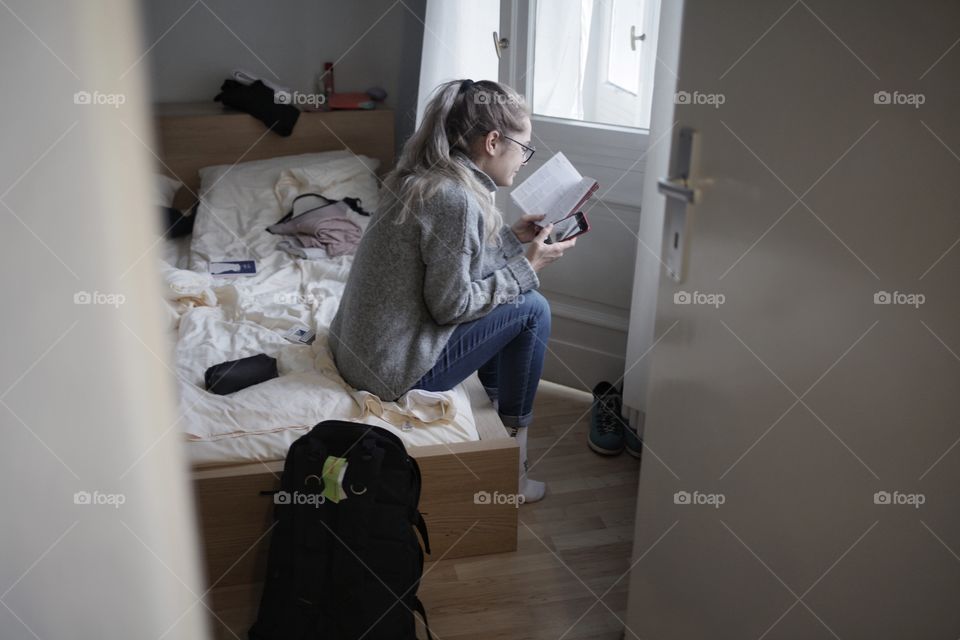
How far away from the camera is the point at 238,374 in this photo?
1.84 m

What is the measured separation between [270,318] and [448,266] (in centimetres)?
67

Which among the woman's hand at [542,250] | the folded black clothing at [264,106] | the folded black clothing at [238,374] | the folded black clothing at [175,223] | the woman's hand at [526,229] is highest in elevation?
the folded black clothing at [264,106]

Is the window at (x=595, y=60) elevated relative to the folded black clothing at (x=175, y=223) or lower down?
elevated

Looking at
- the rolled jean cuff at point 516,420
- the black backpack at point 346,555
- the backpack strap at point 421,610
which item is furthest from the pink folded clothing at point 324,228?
the backpack strap at point 421,610

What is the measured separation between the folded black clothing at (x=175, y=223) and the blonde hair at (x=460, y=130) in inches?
52.0

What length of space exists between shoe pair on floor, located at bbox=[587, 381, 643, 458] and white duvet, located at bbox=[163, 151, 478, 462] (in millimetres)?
507

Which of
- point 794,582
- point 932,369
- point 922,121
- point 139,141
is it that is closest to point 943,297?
point 932,369

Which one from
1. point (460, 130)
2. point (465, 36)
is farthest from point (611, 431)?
point (465, 36)

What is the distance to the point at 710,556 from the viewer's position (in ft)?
4.20

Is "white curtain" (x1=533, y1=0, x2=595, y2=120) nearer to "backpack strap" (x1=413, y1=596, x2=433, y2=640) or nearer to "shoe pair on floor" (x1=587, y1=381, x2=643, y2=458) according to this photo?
"shoe pair on floor" (x1=587, y1=381, x2=643, y2=458)

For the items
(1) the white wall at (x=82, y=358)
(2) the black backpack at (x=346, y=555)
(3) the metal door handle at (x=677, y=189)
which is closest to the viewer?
(1) the white wall at (x=82, y=358)

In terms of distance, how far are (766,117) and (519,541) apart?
1220mm

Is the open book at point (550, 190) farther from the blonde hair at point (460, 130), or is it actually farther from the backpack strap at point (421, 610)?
the backpack strap at point (421, 610)

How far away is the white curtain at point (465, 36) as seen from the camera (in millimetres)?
2582
